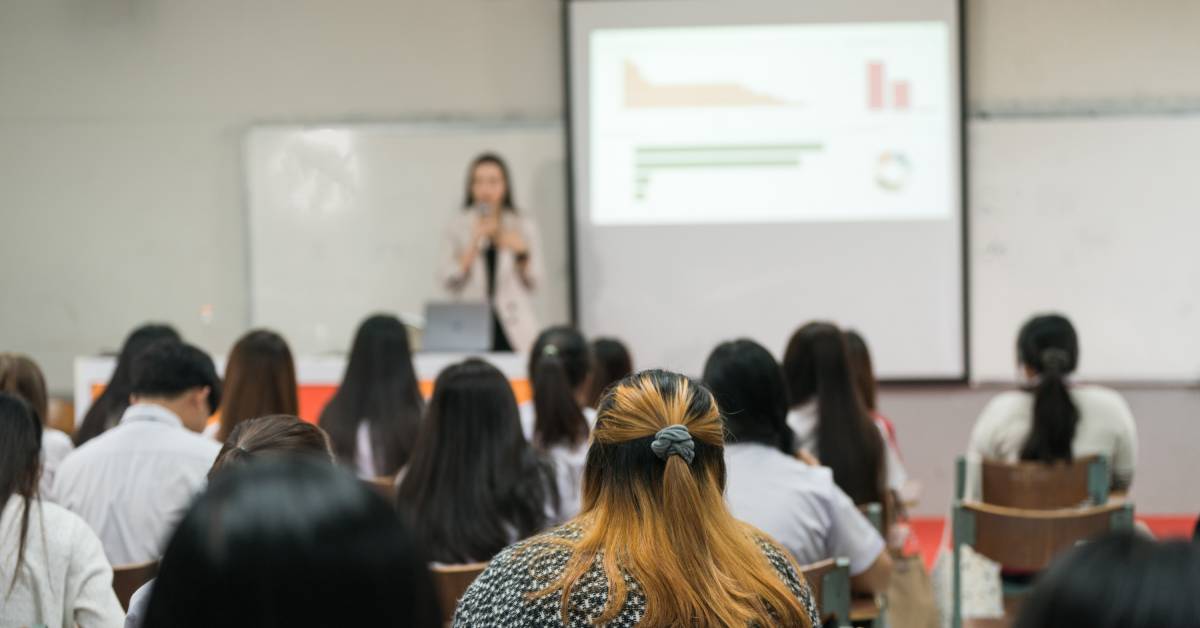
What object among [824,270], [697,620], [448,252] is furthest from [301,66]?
[697,620]

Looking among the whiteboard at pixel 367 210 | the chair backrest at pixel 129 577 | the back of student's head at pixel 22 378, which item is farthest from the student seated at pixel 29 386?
the whiteboard at pixel 367 210

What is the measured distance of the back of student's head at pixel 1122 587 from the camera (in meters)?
0.76

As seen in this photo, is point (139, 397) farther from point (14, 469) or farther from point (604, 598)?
point (604, 598)

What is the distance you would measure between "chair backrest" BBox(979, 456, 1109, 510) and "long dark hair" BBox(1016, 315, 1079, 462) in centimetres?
13

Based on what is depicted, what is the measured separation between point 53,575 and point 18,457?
232mm

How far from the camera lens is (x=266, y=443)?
1747mm

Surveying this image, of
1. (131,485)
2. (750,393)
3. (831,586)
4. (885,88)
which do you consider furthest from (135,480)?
(885,88)

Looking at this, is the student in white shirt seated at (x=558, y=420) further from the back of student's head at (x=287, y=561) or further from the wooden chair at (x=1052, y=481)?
the back of student's head at (x=287, y=561)

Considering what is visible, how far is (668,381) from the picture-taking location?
1711mm

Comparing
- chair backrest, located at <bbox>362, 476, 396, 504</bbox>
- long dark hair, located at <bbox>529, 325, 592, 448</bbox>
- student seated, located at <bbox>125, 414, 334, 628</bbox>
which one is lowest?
chair backrest, located at <bbox>362, 476, 396, 504</bbox>

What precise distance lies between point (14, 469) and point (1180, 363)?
5.49 meters

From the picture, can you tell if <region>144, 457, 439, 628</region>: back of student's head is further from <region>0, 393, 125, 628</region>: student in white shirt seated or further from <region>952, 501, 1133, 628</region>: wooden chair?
<region>952, 501, 1133, 628</region>: wooden chair

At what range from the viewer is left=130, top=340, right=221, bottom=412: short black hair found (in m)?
2.99

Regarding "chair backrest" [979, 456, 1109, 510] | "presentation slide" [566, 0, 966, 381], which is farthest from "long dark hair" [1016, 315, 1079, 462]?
"presentation slide" [566, 0, 966, 381]
